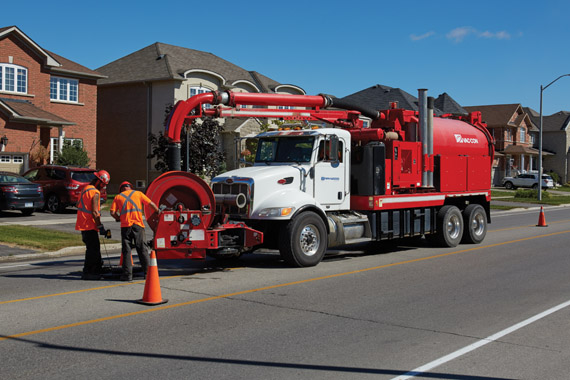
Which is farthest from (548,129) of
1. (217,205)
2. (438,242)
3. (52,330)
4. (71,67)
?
(52,330)

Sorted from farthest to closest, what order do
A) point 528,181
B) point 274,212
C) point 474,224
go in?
point 528,181 → point 474,224 → point 274,212

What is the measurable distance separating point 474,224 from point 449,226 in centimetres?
111

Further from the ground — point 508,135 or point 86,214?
point 508,135

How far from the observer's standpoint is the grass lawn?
14.9 m

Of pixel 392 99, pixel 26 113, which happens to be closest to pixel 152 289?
pixel 26 113

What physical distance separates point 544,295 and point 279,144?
19.9 feet

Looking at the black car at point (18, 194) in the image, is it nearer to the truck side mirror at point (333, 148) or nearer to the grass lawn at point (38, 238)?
the grass lawn at point (38, 238)

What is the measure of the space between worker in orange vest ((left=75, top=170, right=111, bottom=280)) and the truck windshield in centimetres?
375

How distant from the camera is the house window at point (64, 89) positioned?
3241cm

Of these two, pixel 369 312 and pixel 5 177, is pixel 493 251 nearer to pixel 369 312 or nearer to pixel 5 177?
pixel 369 312

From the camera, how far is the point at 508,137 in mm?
69750

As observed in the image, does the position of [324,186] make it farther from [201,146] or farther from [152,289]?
[201,146]

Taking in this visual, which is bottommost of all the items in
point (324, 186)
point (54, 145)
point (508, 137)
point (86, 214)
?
point (86, 214)

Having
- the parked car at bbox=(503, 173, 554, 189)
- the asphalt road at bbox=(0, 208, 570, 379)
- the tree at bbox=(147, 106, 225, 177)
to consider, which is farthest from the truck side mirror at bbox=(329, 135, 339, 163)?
the parked car at bbox=(503, 173, 554, 189)
